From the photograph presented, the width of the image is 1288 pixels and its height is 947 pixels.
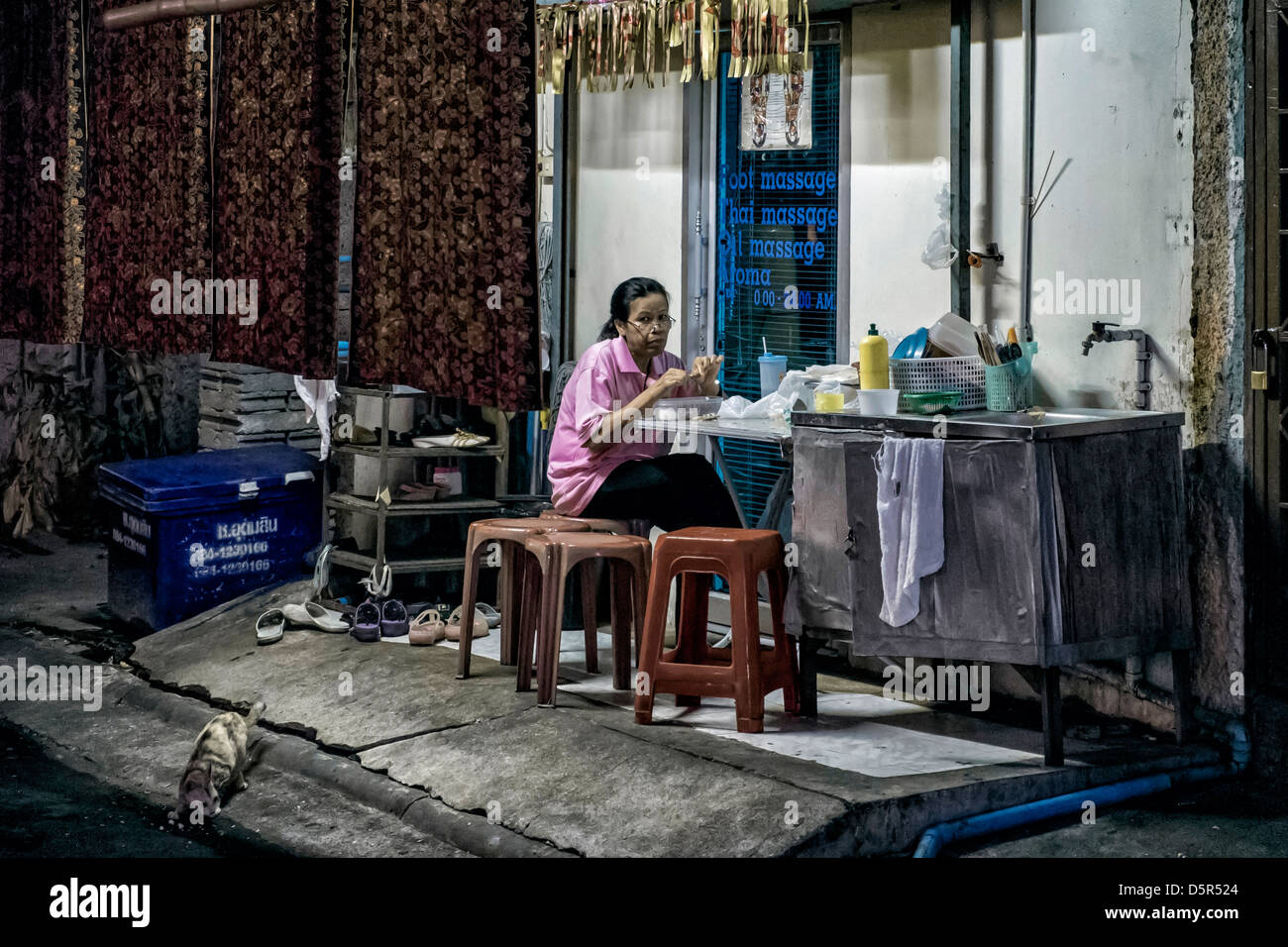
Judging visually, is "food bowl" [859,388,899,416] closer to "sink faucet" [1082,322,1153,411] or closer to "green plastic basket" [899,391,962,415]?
"green plastic basket" [899,391,962,415]

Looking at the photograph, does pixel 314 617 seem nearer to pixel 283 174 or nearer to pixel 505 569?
pixel 505 569

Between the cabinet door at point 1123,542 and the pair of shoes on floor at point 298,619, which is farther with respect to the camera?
the pair of shoes on floor at point 298,619

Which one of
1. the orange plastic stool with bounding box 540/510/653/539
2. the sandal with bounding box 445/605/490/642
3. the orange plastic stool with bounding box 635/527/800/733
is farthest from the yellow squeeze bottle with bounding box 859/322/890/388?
Result: the sandal with bounding box 445/605/490/642

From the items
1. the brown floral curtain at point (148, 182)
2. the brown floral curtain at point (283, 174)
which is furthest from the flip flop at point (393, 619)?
the brown floral curtain at point (148, 182)

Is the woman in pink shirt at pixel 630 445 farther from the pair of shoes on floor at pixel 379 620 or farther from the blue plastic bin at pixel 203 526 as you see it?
the blue plastic bin at pixel 203 526

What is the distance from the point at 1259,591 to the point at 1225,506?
→ 1.20ft

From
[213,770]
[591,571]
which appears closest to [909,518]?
[591,571]

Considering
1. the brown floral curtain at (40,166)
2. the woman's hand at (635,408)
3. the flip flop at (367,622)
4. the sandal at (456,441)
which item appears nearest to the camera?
the woman's hand at (635,408)

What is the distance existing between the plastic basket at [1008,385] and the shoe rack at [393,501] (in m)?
3.31

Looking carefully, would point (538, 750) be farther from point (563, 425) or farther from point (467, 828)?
point (563, 425)

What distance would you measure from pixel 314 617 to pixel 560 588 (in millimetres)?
2212

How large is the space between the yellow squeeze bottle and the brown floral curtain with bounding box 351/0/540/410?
1.32 meters

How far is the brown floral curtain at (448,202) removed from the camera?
662 cm

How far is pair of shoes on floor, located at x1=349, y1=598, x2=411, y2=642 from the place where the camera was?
8.45 m
